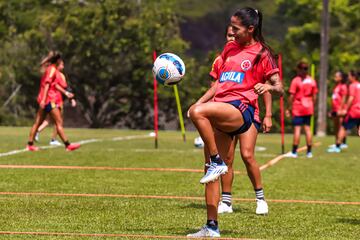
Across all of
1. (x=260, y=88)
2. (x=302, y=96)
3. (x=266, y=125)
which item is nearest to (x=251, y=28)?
(x=260, y=88)

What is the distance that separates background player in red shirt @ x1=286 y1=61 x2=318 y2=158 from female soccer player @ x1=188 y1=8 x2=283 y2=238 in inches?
478

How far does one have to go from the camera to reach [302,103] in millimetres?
22141

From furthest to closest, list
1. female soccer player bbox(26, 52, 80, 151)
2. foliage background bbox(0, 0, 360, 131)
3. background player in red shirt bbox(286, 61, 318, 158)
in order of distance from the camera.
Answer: foliage background bbox(0, 0, 360, 131), background player in red shirt bbox(286, 61, 318, 158), female soccer player bbox(26, 52, 80, 151)

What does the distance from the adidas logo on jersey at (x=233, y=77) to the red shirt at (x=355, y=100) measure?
48.8 ft

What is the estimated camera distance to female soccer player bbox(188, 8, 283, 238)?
28.9 feet

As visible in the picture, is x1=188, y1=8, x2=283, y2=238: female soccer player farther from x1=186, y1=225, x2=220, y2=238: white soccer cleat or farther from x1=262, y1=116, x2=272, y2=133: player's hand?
x1=262, y1=116, x2=272, y2=133: player's hand

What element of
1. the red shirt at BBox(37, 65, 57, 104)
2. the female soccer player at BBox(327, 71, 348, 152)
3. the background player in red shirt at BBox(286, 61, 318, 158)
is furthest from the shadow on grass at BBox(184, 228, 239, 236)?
the female soccer player at BBox(327, 71, 348, 152)

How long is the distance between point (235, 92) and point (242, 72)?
0.28 meters

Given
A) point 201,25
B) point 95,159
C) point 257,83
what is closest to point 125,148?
point 95,159

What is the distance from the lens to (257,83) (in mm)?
9625

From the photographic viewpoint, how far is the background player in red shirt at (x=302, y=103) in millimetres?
22125

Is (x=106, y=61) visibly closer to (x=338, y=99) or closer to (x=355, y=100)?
(x=338, y=99)

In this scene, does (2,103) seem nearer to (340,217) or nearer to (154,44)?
(154,44)

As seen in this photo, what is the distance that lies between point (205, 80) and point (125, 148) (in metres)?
27.5
